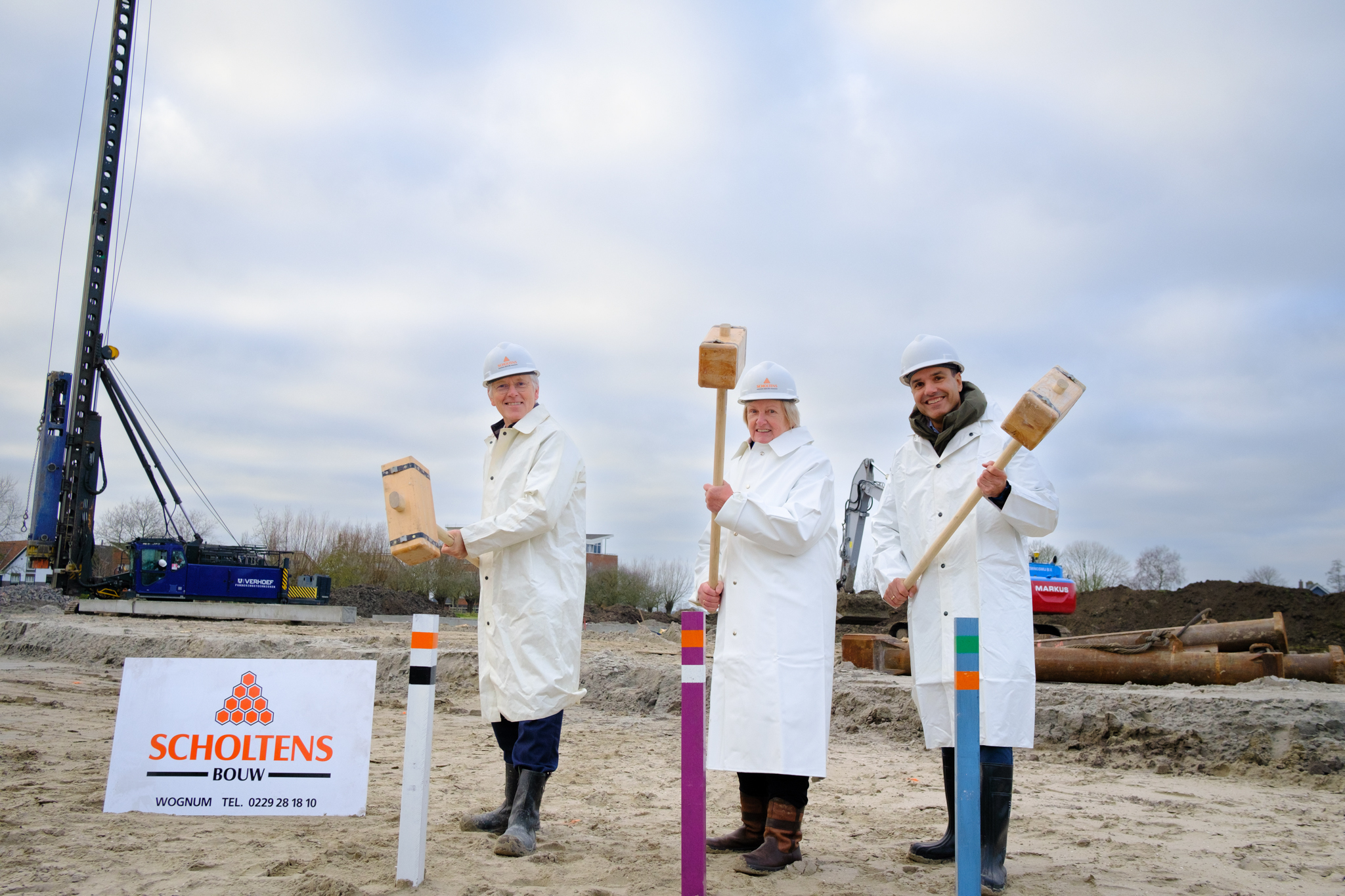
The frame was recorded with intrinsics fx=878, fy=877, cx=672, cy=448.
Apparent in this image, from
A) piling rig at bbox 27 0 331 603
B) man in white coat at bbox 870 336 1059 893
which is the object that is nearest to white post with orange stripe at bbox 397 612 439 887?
man in white coat at bbox 870 336 1059 893

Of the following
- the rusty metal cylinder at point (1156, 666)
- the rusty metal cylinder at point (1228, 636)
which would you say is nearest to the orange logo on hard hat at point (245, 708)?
the rusty metal cylinder at point (1156, 666)

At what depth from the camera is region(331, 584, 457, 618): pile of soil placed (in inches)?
Result: 1213

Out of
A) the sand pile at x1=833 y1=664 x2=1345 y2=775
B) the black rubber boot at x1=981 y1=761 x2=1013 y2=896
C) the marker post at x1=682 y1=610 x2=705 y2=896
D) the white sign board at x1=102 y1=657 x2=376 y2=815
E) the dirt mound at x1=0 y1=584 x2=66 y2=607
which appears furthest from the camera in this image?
the dirt mound at x1=0 y1=584 x2=66 y2=607

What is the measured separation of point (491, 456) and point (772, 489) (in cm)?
142

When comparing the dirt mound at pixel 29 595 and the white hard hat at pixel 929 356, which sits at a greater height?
the white hard hat at pixel 929 356

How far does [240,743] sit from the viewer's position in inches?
164

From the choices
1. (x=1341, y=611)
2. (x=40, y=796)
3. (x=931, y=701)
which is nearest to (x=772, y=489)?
(x=931, y=701)

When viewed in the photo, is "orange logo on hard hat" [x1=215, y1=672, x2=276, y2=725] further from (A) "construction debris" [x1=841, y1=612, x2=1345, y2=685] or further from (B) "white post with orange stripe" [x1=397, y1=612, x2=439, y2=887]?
(A) "construction debris" [x1=841, y1=612, x2=1345, y2=685]

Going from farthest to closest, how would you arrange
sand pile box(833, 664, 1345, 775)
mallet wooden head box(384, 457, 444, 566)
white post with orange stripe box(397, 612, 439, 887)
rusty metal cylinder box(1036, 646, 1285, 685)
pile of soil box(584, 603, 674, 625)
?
pile of soil box(584, 603, 674, 625) → rusty metal cylinder box(1036, 646, 1285, 685) → sand pile box(833, 664, 1345, 775) → mallet wooden head box(384, 457, 444, 566) → white post with orange stripe box(397, 612, 439, 887)

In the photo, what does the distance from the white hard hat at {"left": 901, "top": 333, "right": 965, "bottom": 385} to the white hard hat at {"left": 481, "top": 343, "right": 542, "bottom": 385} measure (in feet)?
5.82

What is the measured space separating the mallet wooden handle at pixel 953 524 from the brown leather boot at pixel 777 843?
3.46 feet

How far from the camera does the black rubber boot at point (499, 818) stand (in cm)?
406

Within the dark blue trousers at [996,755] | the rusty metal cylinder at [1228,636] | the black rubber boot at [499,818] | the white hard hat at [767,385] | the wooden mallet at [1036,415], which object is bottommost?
the black rubber boot at [499,818]

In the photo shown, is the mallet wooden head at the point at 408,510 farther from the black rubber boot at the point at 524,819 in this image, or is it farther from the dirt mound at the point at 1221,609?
the dirt mound at the point at 1221,609
